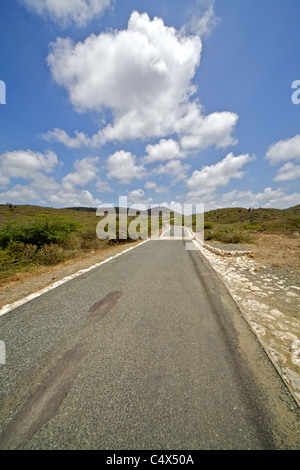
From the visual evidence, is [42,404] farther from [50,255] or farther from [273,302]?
[50,255]

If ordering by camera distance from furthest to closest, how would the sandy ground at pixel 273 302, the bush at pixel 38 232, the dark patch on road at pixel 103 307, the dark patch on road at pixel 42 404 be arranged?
the bush at pixel 38 232 < the dark patch on road at pixel 103 307 < the sandy ground at pixel 273 302 < the dark patch on road at pixel 42 404

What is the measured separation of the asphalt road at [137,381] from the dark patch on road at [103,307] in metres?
0.02

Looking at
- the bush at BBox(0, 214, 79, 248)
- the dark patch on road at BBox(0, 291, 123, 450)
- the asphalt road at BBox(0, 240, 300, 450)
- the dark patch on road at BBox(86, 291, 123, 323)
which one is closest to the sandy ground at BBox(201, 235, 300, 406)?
the asphalt road at BBox(0, 240, 300, 450)

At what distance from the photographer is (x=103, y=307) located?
123 inches

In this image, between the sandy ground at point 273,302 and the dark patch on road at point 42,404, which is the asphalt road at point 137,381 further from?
the sandy ground at point 273,302

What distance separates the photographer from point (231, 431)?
136cm

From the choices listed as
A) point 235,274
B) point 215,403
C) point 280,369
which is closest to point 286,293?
point 235,274

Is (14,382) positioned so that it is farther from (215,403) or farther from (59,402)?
(215,403)

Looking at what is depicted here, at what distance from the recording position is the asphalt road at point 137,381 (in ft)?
4.34

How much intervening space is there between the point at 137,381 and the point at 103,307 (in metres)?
1.60

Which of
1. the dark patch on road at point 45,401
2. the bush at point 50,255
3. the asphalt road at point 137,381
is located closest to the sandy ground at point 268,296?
the asphalt road at point 137,381

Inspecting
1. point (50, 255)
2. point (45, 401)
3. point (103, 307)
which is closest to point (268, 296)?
point (103, 307)

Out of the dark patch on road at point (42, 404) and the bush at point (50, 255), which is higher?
the bush at point (50, 255)
